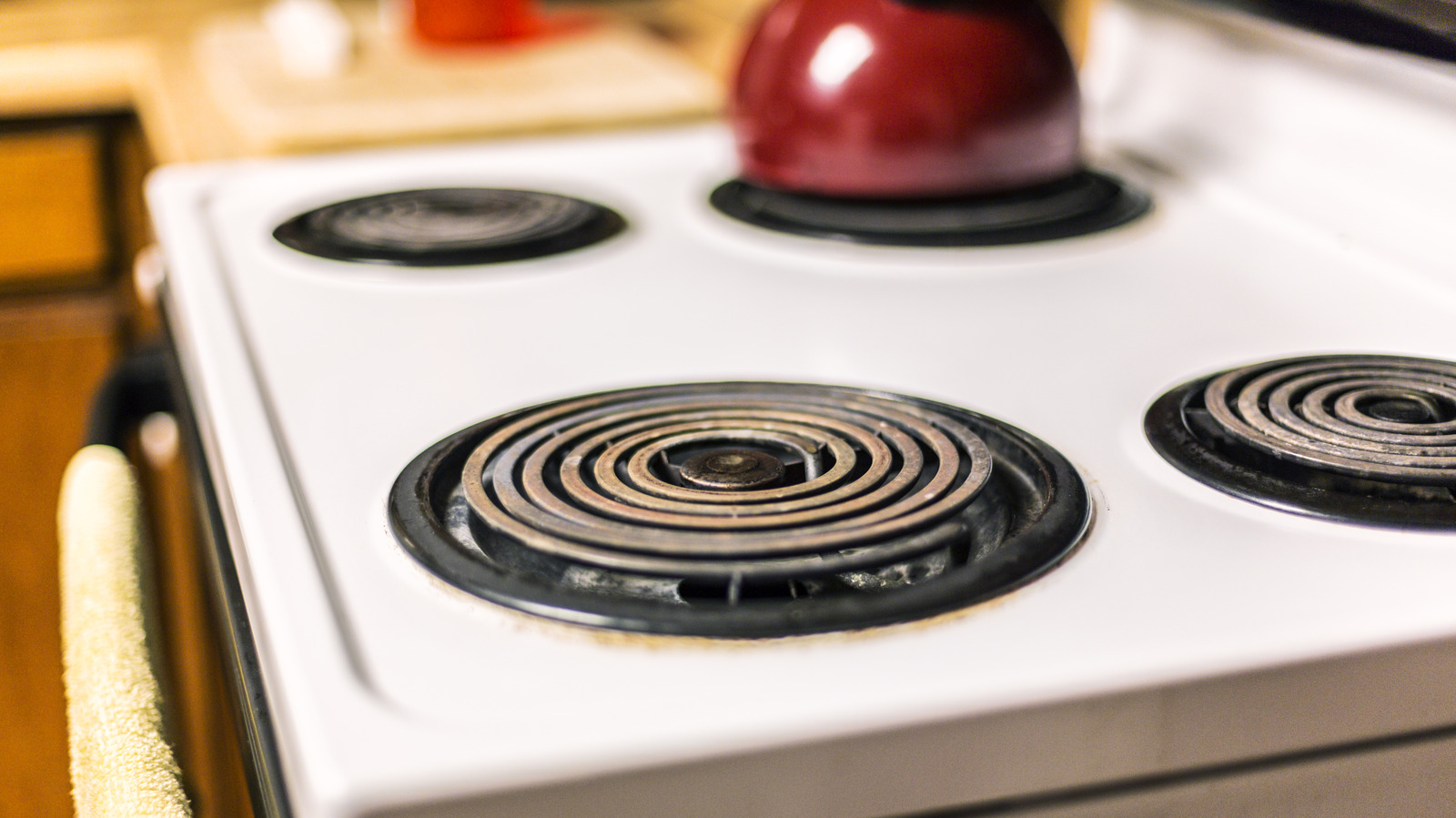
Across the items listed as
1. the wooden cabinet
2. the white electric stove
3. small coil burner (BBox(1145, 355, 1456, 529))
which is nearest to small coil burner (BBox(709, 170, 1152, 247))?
the white electric stove

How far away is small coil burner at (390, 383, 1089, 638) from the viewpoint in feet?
1.36

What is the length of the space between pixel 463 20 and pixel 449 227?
27.0 inches

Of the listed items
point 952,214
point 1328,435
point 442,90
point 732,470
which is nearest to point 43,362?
point 442,90

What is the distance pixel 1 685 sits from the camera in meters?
1.37

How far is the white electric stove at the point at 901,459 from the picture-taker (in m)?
0.36

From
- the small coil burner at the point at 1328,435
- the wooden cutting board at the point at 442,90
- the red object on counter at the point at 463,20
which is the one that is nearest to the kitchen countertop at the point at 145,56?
the wooden cutting board at the point at 442,90

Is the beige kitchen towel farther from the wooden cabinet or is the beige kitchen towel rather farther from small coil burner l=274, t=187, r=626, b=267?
the wooden cabinet

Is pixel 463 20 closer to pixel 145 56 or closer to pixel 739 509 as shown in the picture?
pixel 145 56

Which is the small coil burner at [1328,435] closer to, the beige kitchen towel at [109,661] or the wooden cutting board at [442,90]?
the beige kitchen towel at [109,661]

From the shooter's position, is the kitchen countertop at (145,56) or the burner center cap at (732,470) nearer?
the burner center cap at (732,470)

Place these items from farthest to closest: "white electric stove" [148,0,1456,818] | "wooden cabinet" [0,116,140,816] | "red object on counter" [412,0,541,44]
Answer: "red object on counter" [412,0,541,44] < "wooden cabinet" [0,116,140,816] < "white electric stove" [148,0,1456,818]

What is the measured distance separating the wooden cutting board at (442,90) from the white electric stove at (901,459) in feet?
0.43

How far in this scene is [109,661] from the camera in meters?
0.48

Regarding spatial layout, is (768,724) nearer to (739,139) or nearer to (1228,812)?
(1228,812)
